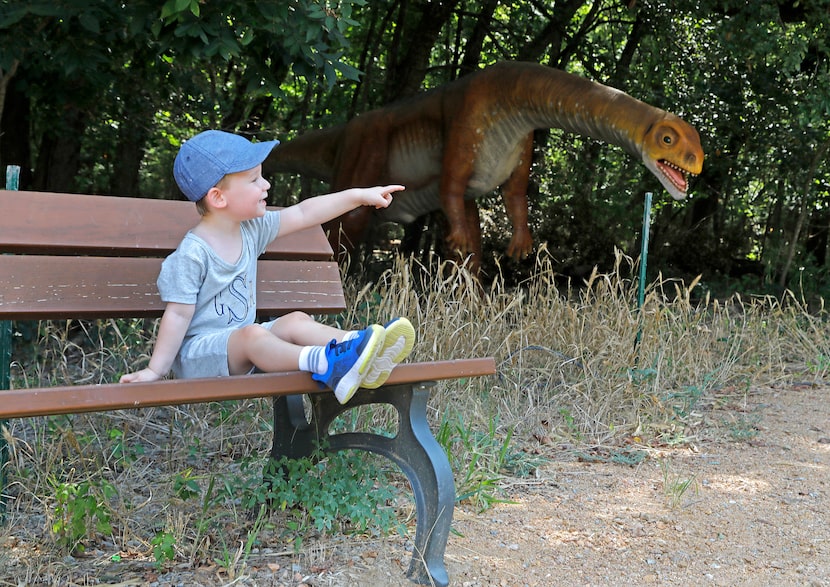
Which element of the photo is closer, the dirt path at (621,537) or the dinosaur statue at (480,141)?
the dirt path at (621,537)

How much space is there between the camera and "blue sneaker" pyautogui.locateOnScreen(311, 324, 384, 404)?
6.36 ft

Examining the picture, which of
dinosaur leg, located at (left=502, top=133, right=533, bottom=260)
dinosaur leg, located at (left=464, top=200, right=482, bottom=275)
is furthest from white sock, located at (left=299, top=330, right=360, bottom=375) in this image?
dinosaur leg, located at (left=502, top=133, right=533, bottom=260)

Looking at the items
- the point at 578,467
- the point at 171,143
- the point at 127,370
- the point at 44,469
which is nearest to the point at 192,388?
the point at 44,469

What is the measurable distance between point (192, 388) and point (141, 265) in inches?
30.4

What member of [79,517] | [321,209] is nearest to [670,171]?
[321,209]


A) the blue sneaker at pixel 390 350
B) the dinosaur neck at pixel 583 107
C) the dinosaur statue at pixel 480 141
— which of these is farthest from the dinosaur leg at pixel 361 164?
the blue sneaker at pixel 390 350

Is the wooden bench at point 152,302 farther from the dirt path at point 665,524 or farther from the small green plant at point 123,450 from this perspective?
the small green plant at point 123,450

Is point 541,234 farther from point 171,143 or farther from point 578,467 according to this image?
point 578,467

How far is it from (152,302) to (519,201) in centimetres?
363

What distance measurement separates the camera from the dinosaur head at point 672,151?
501 centimetres

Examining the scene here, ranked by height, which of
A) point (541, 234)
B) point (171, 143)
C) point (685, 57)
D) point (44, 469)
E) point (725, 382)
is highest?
point (685, 57)

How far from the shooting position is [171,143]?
8.85 meters

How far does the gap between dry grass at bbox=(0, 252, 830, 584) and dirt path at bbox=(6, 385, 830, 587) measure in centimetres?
10

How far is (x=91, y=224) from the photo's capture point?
8.04 ft
